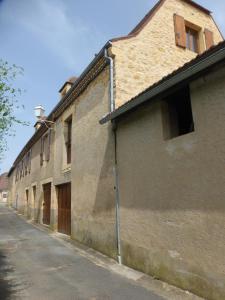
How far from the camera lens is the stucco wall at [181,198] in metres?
3.71

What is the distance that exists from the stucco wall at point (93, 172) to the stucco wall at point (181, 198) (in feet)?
2.92

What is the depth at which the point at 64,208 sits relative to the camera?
1038 cm

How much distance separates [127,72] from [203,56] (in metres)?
3.80

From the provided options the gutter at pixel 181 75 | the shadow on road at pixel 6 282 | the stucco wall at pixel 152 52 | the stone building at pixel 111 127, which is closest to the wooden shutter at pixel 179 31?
the stone building at pixel 111 127

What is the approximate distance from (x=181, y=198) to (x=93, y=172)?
3.75 meters

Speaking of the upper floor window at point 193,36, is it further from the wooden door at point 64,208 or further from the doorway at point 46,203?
the doorway at point 46,203

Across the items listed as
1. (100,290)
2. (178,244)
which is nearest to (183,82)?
(178,244)

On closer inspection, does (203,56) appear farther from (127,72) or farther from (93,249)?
(93,249)

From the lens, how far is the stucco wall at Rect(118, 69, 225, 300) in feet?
12.2

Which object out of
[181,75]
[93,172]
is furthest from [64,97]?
[181,75]

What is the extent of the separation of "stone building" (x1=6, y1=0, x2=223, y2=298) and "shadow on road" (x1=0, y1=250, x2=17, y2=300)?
7.85 ft

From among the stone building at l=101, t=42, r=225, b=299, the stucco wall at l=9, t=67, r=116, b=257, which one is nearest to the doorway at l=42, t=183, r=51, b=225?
the stucco wall at l=9, t=67, r=116, b=257

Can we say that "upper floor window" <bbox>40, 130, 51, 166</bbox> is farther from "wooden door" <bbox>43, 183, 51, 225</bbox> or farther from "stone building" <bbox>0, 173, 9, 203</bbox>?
"stone building" <bbox>0, 173, 9, 203</bbox>

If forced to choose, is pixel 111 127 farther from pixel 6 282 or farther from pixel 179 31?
pixel 179 31
